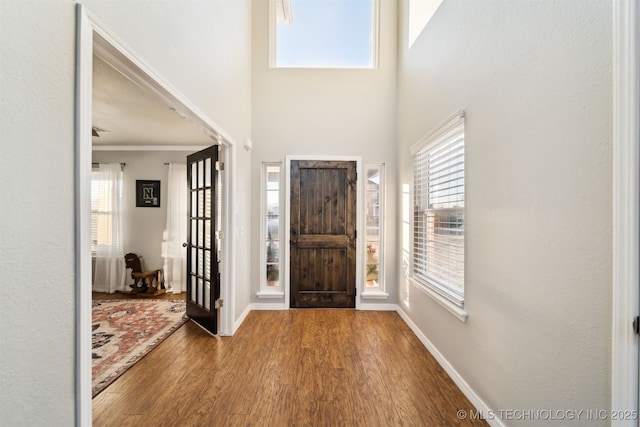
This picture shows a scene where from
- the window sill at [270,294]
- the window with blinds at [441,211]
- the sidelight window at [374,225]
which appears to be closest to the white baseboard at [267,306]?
the window sill at [270,294]

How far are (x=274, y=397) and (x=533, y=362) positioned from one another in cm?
158

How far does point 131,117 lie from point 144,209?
1859mm

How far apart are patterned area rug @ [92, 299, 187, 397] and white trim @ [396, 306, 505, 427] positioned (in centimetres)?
259

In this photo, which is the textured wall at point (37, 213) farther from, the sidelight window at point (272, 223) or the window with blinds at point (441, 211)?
the sidelight window at point (272, 223)

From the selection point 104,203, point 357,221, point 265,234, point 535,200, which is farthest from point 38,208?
point 104,203

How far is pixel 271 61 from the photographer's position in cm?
390

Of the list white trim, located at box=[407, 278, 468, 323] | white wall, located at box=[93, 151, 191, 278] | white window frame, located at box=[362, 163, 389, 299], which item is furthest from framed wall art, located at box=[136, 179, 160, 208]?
white trim, located at box=[407, 278, 468, 323]

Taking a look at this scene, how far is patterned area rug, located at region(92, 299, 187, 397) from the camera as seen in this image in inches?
93.0

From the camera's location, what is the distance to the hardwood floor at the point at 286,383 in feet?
5.96

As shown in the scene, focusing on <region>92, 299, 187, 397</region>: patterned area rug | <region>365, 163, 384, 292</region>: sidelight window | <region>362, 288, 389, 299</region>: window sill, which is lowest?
<region>92, 299, 187, 397</region>: patterned area rug

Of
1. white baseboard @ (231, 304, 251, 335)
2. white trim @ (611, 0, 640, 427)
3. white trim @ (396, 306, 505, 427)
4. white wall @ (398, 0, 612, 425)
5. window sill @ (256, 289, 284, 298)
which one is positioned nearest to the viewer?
white trim @ (611, 0, 640, 427)

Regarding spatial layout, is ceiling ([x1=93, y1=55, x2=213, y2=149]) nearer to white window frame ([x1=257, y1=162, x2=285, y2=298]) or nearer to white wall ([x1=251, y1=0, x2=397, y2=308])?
white wall ([x1=251, y1=0, x2=397, y2=308])

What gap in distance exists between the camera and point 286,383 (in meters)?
2.16

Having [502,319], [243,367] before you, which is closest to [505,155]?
[502,319]
